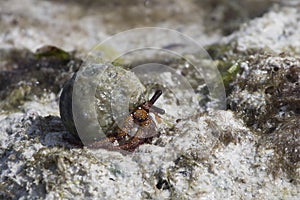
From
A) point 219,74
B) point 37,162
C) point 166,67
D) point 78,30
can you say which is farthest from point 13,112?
point 78,30

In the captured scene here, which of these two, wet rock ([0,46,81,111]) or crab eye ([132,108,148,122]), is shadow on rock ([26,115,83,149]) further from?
wet rock ([0,46,81,111])

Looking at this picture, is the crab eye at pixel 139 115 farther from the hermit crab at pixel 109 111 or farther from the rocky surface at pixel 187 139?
the rocky surface at pixel 187 139

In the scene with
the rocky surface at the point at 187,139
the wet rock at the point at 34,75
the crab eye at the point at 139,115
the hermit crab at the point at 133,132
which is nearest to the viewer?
the rocky surface at the point at 187,139

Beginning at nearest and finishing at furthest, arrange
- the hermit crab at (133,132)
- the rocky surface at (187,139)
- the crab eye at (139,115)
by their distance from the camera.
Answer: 1. the rocky surface at (187,139)
2. the hermit crab at (133,132)
3. the crab eye at (139,115)

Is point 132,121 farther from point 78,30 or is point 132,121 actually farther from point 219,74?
point 78,30

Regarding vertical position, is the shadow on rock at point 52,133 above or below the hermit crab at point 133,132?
below

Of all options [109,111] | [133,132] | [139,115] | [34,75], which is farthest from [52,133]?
[34,75]

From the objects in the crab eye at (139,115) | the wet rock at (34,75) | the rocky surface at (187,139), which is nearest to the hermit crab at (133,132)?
the crab eye at (139,115)
